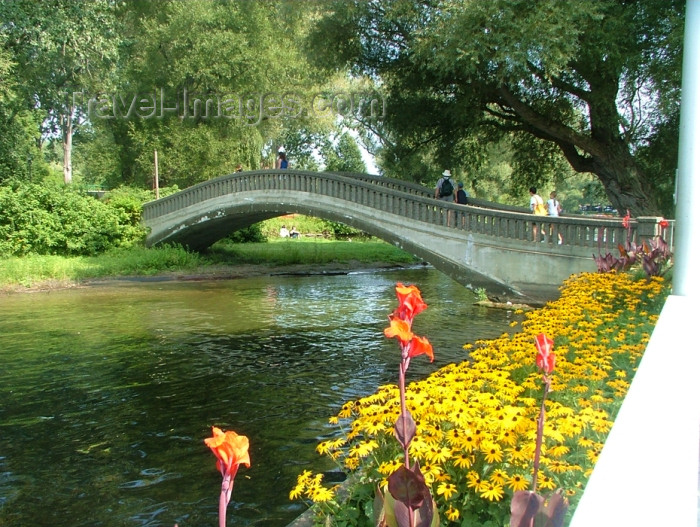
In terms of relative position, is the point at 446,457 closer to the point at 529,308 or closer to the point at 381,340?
the point at 381,340

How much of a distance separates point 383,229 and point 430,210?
1.43 m

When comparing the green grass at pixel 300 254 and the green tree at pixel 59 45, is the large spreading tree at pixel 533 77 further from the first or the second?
the green tree at pixel 59 45

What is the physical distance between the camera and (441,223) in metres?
16.1

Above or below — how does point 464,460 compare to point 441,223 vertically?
below

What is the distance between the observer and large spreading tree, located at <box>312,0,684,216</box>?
579 inches

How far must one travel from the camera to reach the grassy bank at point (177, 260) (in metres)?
19.8

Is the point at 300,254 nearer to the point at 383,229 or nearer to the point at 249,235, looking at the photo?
the point at 249,235

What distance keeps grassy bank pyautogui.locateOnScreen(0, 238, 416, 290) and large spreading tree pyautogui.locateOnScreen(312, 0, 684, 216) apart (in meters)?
5.80

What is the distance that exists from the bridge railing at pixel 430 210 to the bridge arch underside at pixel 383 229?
7.4 inches

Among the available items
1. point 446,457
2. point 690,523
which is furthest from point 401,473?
point 446,457

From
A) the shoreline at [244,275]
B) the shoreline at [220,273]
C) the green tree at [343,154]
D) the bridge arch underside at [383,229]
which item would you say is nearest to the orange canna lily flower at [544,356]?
the bridge arch underside at [383,229]

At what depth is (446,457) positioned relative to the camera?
123 inches

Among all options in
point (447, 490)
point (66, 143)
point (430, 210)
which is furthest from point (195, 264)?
point (447, 490)

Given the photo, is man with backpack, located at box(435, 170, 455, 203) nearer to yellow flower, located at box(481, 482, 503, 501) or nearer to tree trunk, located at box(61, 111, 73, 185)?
yellow flower, located at box(481, 482, 503, 501)
